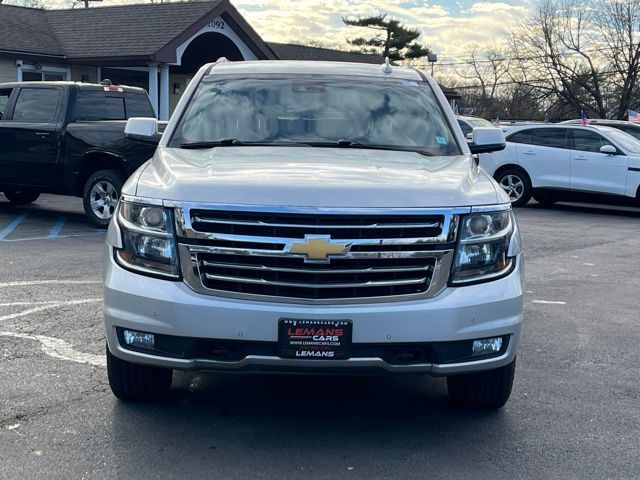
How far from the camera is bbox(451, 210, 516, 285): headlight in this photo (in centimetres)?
397

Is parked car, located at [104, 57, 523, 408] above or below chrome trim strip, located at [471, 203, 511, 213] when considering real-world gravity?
below

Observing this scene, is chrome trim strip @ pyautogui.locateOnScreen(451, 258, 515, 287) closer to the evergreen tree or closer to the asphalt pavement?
the asphalt pavement

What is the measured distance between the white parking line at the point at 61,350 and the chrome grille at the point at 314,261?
1.71 meters

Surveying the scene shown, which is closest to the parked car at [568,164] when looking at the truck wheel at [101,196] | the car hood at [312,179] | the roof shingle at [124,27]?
the truck wheel at [101,196]

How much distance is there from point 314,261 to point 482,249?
820 millimetres

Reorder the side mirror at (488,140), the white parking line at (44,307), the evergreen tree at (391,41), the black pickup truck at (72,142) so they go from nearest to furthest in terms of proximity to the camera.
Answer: the side mirror at (488,140), the white parking line at (44,307), the black pickup truck at (72,142), the evergreen tree at (391,41)

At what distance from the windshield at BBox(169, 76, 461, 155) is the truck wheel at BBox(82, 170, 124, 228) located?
5832 millimetres

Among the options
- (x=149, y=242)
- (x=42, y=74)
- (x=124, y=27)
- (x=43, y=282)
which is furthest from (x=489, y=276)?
(x=124, y=27)

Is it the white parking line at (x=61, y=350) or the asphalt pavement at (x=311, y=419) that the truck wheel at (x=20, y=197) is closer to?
the asphalt pavement at (x=311, y=419)

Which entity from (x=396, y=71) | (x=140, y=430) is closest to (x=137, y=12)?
(x=396, y=71)

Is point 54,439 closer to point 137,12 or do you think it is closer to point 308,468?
point 308,468

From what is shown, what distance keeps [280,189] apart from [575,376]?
100.0 inches

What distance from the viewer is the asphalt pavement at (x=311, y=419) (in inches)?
152

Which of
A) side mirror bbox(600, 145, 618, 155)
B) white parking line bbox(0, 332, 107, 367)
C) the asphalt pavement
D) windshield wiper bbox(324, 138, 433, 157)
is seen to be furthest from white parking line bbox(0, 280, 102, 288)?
side mirror bbox(600, 145, 618, 155)
